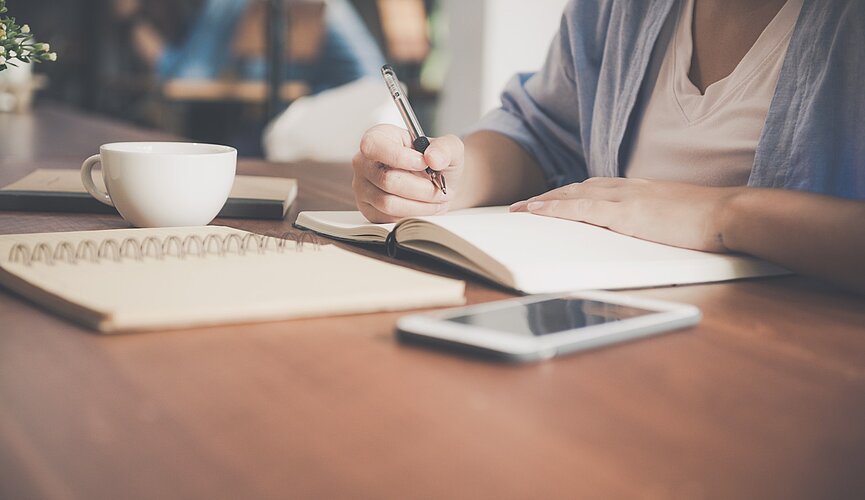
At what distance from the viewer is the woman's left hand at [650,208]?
0.73m

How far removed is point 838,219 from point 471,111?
2.53m

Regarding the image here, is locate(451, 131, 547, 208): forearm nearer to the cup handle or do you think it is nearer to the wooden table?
the cup handle

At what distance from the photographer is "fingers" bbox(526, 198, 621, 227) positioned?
Result: 2.58 feet

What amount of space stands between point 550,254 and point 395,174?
0.25 meters

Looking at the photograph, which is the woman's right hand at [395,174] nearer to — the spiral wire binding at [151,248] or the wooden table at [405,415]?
the spiral wire binding at [151,248]

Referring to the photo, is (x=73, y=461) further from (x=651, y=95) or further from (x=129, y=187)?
(x=651, y=95)

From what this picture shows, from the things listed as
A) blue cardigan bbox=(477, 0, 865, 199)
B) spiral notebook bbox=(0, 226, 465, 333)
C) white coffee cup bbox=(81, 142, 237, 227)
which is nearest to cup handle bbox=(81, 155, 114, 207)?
white coffee cup bbox=(81, 142, 237, 227)

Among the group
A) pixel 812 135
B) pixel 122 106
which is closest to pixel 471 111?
pixel 812 135

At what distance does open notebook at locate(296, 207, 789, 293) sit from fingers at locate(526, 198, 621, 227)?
1 cm

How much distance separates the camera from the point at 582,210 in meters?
0.81

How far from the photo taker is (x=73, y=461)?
317 millimetres

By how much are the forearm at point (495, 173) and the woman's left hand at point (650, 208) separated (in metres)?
0.18

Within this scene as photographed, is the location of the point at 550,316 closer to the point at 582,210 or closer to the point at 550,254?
the point at 550,254

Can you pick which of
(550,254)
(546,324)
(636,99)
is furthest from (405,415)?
(636,99)
